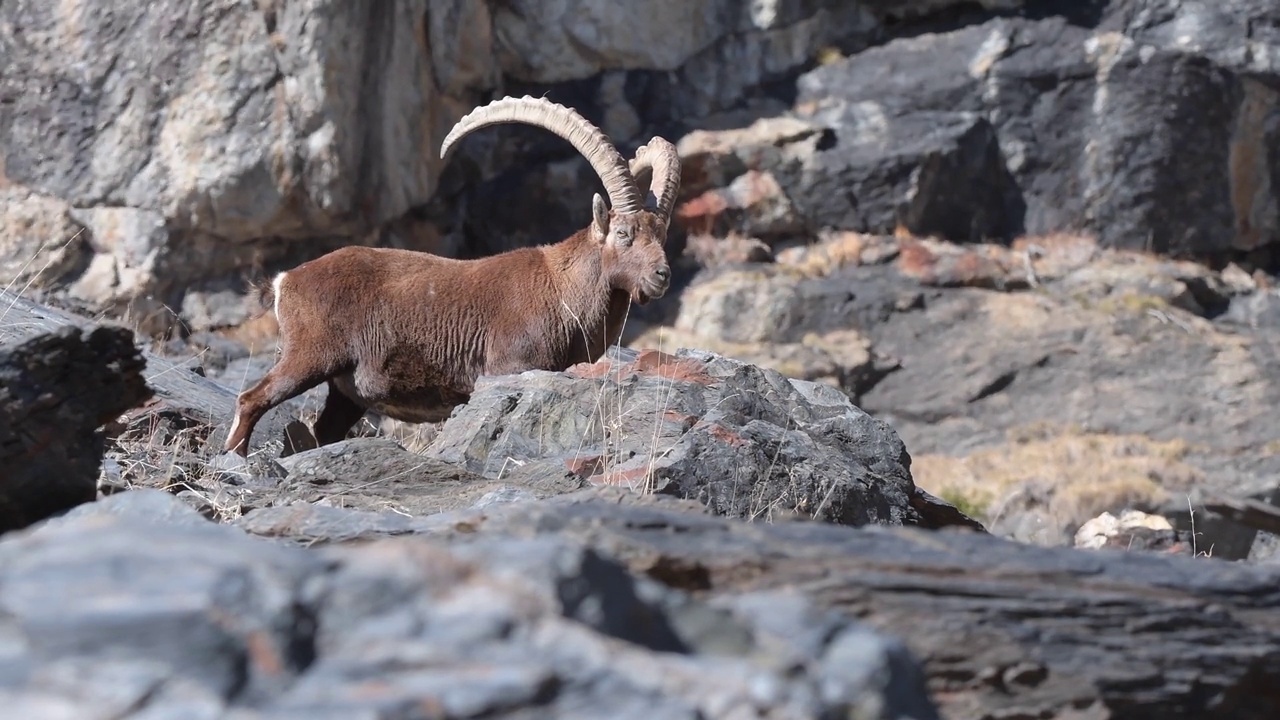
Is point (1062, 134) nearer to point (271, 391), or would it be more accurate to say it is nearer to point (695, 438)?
point (271, 391)

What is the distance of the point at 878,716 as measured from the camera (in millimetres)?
2373

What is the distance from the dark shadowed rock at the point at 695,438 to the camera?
19.7 feet

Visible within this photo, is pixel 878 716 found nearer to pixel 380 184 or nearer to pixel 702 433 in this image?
pixel 702 433

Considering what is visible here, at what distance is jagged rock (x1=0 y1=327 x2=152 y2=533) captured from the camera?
165 inches

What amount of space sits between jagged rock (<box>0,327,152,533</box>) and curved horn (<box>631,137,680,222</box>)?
5335mm

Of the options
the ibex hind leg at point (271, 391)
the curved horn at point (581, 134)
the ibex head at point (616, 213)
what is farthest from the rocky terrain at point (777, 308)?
the curved horn at point (581, 134)

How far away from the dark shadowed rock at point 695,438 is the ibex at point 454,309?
4.38ft

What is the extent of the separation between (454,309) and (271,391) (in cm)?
122

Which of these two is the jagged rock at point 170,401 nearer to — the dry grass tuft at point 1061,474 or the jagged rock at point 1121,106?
the dry grass tuft at point 1061,474

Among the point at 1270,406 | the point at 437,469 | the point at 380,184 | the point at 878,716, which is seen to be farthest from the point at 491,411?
the point at 1270,406

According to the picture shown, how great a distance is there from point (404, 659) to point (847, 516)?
4.27 metres

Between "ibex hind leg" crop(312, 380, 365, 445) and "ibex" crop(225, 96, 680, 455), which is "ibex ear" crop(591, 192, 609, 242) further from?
"ibex hind leg" crop(312, 380, 365, 445)

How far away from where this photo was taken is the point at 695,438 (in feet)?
20.1

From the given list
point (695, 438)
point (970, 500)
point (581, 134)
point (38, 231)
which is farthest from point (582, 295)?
point (38, 231)
